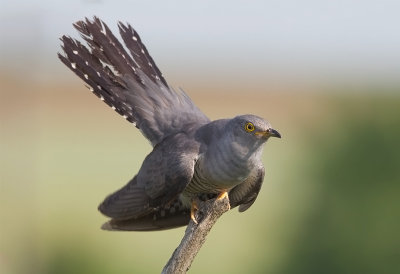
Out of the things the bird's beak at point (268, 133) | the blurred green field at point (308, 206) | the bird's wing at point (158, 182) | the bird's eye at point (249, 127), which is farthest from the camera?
the blurred green field at point (308, 206)

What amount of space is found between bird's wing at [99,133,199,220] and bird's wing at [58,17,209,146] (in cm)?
29

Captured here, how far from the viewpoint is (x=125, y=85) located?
20.2 feet

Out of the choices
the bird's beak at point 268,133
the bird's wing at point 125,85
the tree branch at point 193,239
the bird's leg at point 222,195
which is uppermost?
the bird's wing at point 125,85

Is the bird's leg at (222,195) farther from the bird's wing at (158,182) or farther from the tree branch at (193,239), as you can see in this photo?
the bird's wing at (158,182)

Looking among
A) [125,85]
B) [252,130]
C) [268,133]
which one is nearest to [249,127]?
[252,130]

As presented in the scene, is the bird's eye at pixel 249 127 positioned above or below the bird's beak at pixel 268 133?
above

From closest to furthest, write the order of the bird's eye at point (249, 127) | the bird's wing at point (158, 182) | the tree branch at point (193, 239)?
1. the tree branch at point (193, 239)
2. the bird's eye at point (249, 127)
3. the bird's wing at point (158, 182)

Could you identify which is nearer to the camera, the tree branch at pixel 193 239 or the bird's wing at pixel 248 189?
the tree branch at pixel 193 239

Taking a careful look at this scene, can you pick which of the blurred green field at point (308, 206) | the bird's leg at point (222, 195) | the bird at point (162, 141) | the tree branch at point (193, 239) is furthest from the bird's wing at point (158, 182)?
the blurred green field at point (308, 206)

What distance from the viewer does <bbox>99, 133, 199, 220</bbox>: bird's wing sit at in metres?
5.42

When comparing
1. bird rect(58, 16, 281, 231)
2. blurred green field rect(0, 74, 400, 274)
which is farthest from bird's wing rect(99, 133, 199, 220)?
blurred green field rect(0, 74, 400, 274)

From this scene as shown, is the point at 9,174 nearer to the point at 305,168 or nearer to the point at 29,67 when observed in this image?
the point at 29,67

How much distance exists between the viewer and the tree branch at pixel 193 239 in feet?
16.0

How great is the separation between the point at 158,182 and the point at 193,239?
2.34 ft
